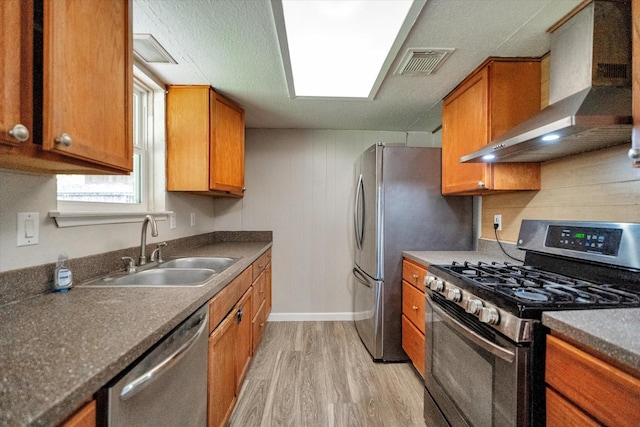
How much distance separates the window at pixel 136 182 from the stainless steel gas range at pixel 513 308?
1.82 metres

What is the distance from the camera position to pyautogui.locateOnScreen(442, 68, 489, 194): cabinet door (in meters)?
Answer: 1.82

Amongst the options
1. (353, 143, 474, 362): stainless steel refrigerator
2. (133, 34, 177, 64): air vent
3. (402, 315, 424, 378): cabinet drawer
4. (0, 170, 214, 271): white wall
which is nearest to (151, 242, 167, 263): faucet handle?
(0, 170, 214, 271): white wall

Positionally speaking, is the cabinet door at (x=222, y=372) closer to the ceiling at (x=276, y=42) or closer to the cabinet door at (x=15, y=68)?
the cabinet door at (x=15, y=68)

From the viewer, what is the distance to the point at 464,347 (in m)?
1.26

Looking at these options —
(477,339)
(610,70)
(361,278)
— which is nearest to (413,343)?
(361,278)

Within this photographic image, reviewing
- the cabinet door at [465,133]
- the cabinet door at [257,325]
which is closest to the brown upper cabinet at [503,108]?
the cabinet door at [465,133]

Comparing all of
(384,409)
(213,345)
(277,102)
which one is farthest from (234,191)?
(384,409)

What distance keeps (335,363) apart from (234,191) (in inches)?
68.1

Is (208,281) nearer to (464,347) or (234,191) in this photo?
(464,347)

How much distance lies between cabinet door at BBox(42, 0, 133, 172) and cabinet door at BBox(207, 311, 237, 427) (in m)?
0.88

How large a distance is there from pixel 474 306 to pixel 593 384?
0.43m

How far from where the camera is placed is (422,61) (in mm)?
1751

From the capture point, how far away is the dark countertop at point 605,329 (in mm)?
663

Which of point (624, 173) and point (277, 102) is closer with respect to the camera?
point (624, 173)
